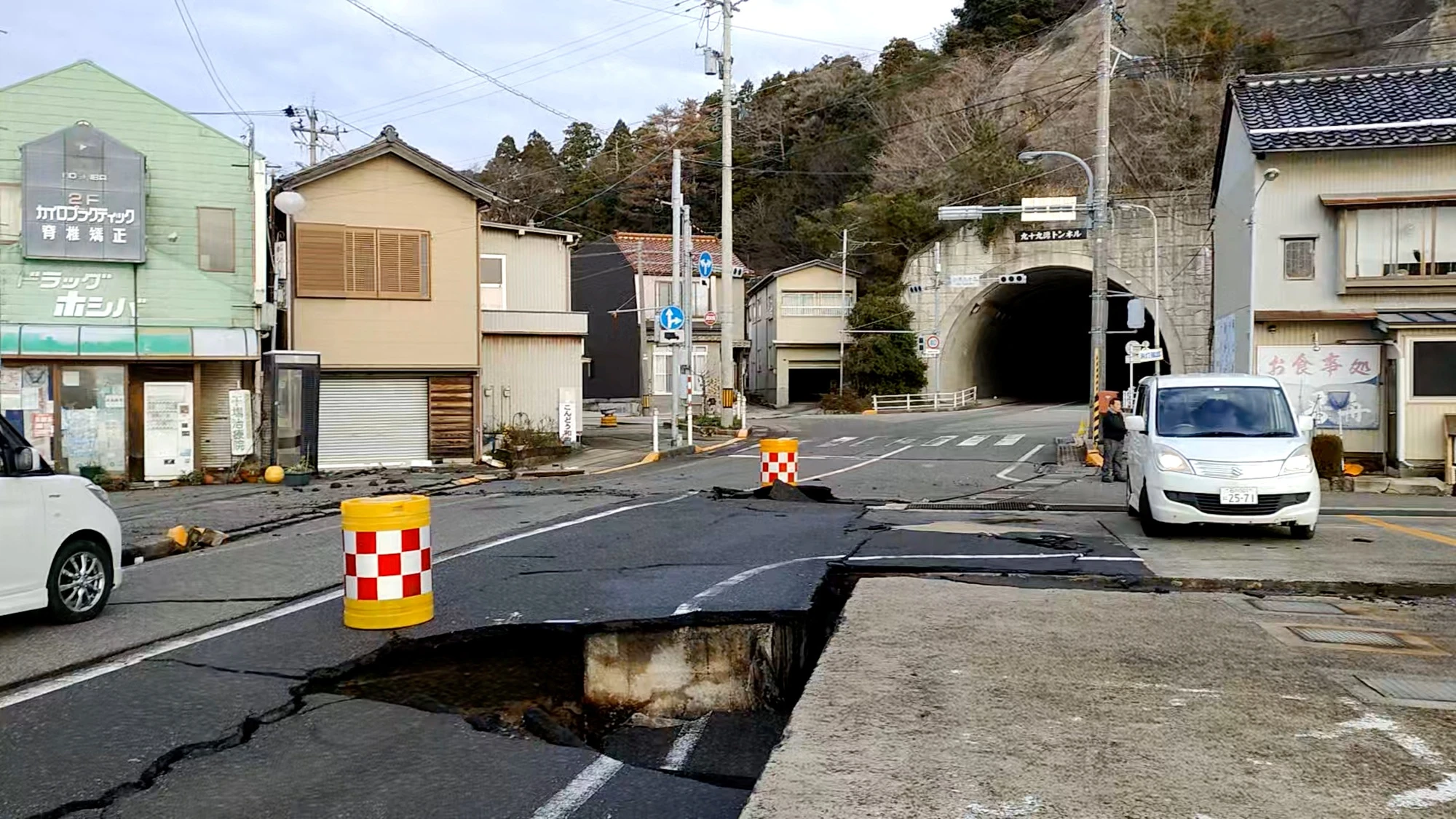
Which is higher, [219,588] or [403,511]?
[403,511]

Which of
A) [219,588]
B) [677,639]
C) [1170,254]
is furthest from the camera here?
[1170,254]

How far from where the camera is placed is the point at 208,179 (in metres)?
21.8

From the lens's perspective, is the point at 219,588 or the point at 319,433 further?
the point at 319,433

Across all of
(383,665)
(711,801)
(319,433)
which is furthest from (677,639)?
(319,433)

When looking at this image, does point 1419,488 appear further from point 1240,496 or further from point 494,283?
point 494,283

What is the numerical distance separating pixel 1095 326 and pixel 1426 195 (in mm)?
6907

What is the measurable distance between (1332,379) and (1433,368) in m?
1.65

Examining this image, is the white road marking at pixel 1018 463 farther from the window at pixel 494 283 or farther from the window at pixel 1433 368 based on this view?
the window at pixel 494 283

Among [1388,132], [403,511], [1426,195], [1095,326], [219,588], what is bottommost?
[219,588]

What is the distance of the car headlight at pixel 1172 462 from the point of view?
1123 centimetres

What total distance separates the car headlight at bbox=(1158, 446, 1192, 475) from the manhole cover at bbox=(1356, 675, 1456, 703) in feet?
19.6

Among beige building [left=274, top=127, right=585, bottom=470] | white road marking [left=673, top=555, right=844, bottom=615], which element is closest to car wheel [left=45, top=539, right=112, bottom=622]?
white road marking [left=673, top=555, right=844, bottom=615]

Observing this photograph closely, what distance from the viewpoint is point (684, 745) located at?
5.65m

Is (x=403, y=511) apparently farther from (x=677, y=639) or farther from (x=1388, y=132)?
(x=1388, y=132)
